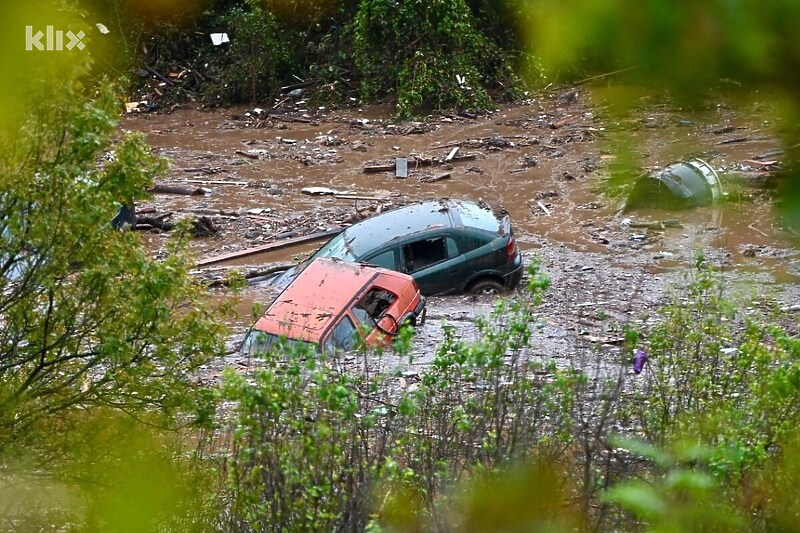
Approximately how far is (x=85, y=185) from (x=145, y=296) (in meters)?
0.79

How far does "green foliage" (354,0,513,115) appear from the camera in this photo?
25.9m

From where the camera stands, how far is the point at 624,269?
15461 millimetres

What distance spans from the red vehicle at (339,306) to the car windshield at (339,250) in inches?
44.7

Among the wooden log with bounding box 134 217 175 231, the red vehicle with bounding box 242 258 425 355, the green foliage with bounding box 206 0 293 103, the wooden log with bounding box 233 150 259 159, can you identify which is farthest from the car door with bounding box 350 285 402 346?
the green foliage with bounding box 206 0 293 103

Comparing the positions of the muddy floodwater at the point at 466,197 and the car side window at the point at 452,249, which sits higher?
the car side window at the point at 452,249

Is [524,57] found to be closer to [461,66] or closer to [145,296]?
[145,296]

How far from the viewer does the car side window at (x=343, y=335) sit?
10125mm

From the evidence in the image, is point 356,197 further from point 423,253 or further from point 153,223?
point 423,253

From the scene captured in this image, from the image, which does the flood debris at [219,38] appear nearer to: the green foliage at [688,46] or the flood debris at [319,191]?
the flood debris at [319,191]


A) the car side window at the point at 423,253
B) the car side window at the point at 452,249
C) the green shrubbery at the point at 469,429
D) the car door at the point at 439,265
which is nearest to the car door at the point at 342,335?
the car side window at the point at 423,253

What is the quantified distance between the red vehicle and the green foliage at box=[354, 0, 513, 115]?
47.8ft

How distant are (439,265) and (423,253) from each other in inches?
11.3

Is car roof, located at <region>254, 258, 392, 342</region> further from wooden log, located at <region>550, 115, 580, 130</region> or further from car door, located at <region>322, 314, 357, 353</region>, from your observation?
wooden log, located at <region>550, 115, 580, 130</region>

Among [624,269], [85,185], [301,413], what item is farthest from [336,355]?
[624,269]
